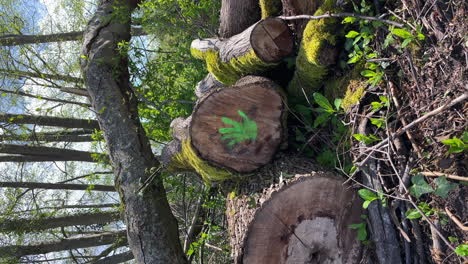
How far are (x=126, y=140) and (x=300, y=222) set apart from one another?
245cm

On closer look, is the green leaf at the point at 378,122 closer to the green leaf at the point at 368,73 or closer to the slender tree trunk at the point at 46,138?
the green leaf at the point at 368,73

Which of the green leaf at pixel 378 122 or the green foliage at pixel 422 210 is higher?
the green leaf at pixel 378 122

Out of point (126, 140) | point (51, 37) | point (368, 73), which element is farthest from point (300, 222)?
point (51, 37)

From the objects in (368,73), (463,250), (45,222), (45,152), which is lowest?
(463,250)

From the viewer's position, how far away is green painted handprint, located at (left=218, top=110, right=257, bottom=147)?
2.26 metres

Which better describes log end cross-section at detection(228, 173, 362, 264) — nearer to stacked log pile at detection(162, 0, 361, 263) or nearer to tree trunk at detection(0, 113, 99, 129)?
stacked log pile at detection(162, 0, 361, 263)

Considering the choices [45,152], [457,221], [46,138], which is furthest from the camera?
[46,138]

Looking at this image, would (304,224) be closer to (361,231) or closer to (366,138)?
(361,231)

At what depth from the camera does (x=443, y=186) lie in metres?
1.67

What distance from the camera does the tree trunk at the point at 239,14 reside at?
3062 millimetres

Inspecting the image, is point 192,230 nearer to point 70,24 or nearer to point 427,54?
point 427,54

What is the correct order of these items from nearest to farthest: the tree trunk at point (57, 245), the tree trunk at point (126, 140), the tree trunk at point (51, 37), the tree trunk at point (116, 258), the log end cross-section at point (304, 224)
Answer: the log end cross-section at point (304, 224)
the tree trunk at point (126, 140)
the tree trunk at point (57, 245)
the tree trunk at point (116, 258)
the tree trunk at point (51, 37)

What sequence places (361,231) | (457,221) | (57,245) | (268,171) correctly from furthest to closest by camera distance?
(57,245) < (268,171) < (361,231) < (457,221)

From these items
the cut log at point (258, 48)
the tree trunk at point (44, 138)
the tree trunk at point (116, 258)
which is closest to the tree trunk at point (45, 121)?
the tree trunk at point (44, 138)
